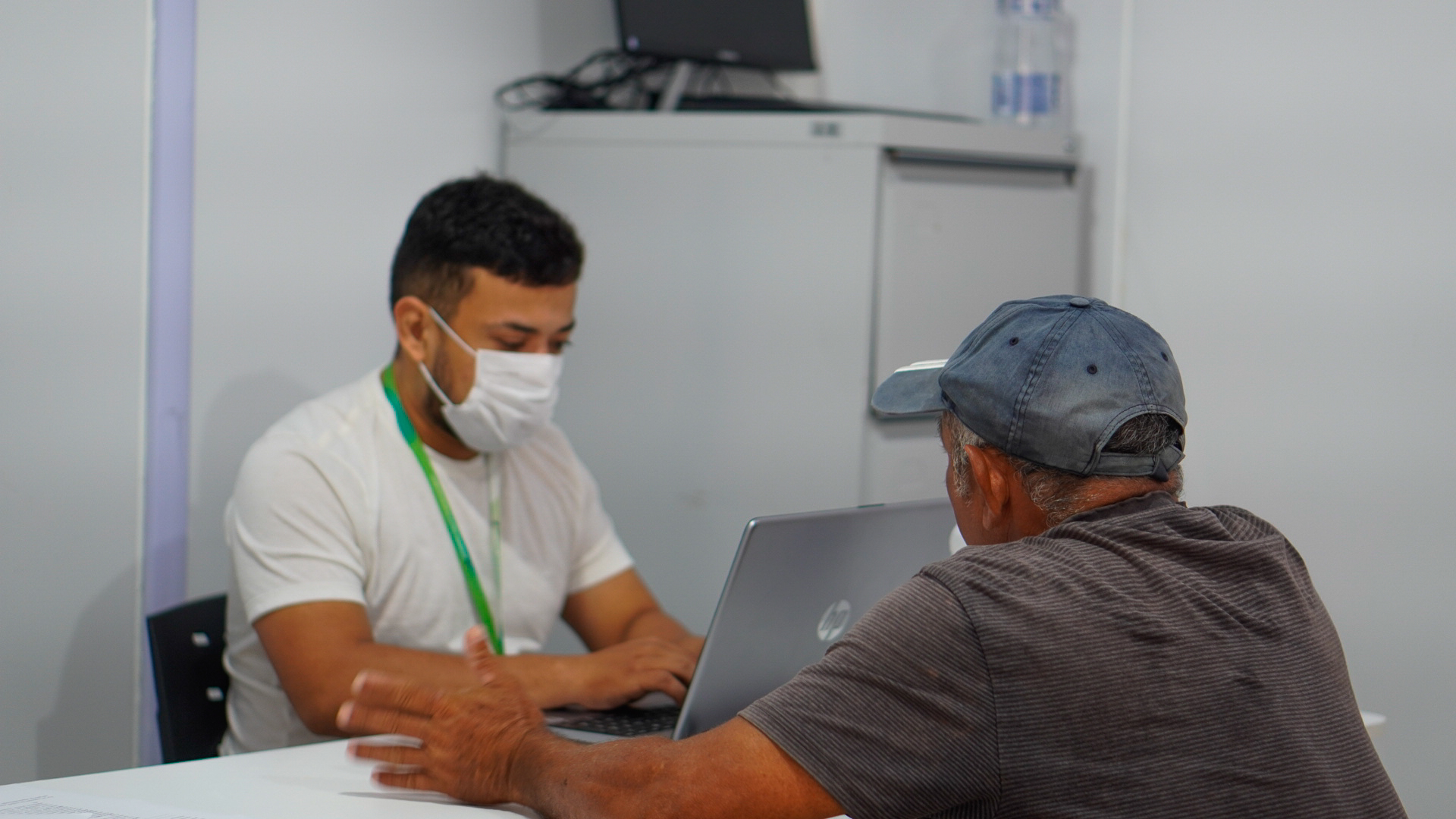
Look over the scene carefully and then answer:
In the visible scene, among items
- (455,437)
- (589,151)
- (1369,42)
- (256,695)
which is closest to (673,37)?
(589,151)

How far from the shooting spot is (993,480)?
1.20m

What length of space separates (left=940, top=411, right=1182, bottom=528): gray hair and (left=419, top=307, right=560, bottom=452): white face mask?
855 millimetres

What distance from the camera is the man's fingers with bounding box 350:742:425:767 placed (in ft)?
4.28

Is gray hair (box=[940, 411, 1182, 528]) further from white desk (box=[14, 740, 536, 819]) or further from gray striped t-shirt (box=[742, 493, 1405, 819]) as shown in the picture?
white desk (box=[14, 740, 536, 819])

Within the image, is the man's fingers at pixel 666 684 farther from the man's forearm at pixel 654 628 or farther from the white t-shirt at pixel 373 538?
the white t-shirt at pixel 373 538

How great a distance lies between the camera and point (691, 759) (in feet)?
3.59

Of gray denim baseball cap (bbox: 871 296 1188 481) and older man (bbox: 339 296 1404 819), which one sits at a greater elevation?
gray denim baseball cap (bbox: 871 296 1188 481)

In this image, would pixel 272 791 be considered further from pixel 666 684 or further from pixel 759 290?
pixel 759 290

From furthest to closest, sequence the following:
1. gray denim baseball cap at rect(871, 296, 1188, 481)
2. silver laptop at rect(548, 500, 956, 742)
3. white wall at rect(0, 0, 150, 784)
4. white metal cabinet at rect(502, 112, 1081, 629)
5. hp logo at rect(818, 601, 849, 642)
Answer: white metal cabinet at rect(502, 112, 1081, 629), white wall at rect(0, 0, 150, 784), hp logo at rect(818, 601, 849, 642), silver laptop at rect(548, 500, 956, 742), gray denim baseball cap at rect(871, 296, 1188, 481)

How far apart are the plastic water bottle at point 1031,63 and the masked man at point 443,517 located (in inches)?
49.1

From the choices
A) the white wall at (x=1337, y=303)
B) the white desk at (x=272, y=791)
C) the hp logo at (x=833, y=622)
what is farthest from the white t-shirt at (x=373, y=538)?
the white wall at (x=1337, y=303)

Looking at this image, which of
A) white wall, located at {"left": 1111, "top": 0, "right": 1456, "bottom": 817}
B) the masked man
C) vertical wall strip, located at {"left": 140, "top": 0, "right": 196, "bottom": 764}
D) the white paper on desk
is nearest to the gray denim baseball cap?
the masked man

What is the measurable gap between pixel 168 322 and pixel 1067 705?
162 centimetres

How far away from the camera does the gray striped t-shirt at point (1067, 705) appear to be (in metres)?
1.01
